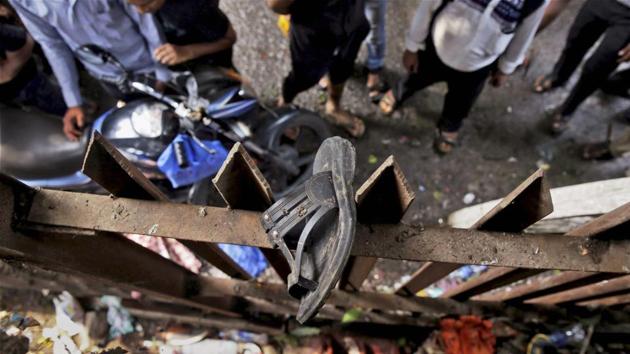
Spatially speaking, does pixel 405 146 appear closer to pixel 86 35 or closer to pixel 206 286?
pixel 206 286

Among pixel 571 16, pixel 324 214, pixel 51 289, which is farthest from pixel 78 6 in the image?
pixel 571 16

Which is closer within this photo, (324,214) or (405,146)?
(324,214)

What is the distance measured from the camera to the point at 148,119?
2.36m

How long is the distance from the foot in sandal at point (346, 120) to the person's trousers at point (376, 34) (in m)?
0.56

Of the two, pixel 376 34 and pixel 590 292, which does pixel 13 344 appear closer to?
pixel 590 292

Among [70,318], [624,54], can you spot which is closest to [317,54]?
[70,318]

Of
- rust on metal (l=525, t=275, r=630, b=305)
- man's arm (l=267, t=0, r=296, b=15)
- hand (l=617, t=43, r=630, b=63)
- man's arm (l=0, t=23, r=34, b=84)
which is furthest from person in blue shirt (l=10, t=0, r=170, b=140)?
hand (l=617, t=43, r=630, b=63)

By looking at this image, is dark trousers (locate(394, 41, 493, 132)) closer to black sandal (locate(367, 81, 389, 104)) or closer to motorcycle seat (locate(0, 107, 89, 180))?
black sandal (locate(367, 81, 389, 104))

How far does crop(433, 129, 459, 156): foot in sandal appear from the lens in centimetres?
341

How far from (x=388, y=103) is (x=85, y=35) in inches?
97.0

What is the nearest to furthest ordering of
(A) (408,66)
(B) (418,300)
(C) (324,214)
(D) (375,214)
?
(C) (324,214) < (D) (375,214) < (B) (418,300) < (A) (408,66)

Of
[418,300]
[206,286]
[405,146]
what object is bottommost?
[405,146]

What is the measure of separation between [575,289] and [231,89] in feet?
7.12

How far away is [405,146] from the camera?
3604 mm
